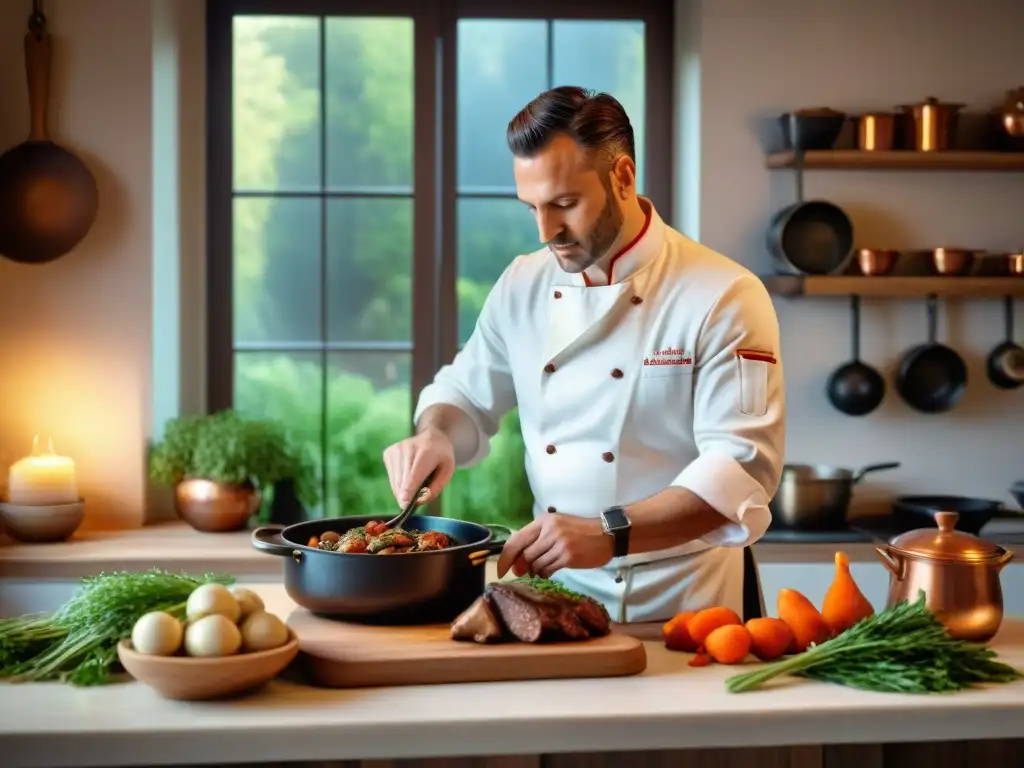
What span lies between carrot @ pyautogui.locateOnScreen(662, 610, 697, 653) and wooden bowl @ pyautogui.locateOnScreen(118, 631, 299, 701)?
24.3 inches

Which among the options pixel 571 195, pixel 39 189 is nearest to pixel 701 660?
pixel 571 195

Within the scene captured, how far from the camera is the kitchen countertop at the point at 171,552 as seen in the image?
3.25 m

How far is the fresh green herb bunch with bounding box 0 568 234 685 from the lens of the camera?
1780 millimetres

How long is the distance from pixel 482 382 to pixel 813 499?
142 cm

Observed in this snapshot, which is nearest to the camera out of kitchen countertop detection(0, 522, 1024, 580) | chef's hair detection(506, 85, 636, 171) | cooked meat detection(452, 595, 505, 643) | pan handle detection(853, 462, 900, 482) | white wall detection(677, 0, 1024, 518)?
cooked meat detection(452, 595, 505, 643)

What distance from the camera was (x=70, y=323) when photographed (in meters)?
3.65

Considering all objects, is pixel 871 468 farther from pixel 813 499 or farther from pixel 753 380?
pixel 753 380

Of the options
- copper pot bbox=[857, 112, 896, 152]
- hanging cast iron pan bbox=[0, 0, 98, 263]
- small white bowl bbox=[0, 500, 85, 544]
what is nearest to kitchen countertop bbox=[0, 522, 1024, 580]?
small white bowl bbox=[0, 500, 85, 544]

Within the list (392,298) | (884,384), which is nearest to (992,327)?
(884,384)

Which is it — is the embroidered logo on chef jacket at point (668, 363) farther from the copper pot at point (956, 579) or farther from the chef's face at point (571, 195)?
the copper pot at point (956, 579)

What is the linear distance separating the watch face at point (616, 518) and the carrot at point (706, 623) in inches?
7.8

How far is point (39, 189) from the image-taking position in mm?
3559

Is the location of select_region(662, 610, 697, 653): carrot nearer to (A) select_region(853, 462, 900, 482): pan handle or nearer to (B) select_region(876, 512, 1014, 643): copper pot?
(B) select_region(876, 512, 1014, 643): copper pot

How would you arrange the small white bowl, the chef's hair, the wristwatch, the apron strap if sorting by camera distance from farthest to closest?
1. the small white bowl
2. the apron strap
3. the chef's hair
4. the wristwatch
